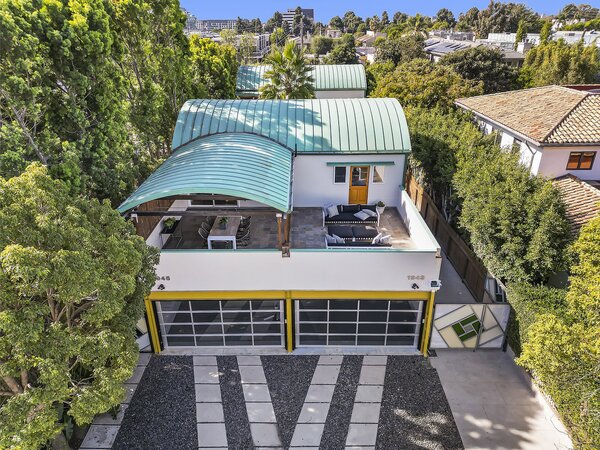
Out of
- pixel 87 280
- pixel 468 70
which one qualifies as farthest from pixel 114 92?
pixel 468 70

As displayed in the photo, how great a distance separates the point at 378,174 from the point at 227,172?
25.1ft

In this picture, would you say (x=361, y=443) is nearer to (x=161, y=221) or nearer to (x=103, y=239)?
(x=103, y=239)

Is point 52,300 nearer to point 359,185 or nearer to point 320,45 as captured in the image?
point 359,185

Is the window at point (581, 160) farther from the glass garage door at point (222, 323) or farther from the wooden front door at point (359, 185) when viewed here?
the glass garage door at point (222, 323)

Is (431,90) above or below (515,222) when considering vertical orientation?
above

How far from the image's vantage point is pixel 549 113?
68.8 ft

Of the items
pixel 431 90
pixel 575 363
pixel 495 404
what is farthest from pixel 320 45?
pixel 575 363

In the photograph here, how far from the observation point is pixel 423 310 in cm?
1367

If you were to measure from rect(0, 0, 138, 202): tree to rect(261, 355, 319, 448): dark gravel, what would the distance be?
29.1 feet

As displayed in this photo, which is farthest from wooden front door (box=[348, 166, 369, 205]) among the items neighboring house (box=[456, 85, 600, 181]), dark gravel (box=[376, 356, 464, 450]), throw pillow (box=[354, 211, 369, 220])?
neighboring house (box=[456, 85, 600, 181])

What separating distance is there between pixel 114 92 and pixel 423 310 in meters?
13.8

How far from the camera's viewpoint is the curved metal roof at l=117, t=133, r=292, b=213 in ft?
38.9

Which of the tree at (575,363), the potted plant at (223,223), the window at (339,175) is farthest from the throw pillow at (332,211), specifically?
the tree at (575,363)

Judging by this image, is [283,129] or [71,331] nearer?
[71,331]
